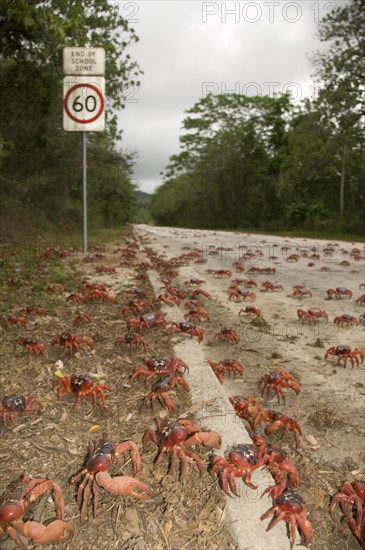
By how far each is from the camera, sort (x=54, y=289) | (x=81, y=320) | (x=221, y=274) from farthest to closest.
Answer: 1. (x=221, y=274)
2. (x=54, y=289)
3. (x=81, y=320)

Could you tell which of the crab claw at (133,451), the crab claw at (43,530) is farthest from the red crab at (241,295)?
the crab claw at (43,530)

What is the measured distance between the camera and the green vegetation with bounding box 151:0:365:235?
80.9ft

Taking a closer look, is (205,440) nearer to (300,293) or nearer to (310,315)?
(310,315)

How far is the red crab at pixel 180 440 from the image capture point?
2.33 metres

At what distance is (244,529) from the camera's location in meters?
1.96

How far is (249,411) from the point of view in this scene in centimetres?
315

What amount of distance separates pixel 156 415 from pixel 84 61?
846 centimetres

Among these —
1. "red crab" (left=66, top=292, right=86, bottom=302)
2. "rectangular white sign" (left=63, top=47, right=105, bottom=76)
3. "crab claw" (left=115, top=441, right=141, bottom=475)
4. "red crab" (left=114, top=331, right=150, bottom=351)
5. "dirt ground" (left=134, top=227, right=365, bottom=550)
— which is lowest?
"dirt ground" (left=134, top=227, right=365, bottom=550)

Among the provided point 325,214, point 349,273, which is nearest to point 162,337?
point 349,273

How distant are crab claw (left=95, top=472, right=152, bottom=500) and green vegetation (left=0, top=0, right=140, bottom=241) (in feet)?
24.6

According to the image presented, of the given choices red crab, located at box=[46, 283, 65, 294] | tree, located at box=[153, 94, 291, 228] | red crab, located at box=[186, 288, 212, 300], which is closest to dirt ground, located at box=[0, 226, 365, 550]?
red crab, located at box=[46, 283, 65, 294]

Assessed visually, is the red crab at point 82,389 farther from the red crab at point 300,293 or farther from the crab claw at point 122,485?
the red crab at point 300,293

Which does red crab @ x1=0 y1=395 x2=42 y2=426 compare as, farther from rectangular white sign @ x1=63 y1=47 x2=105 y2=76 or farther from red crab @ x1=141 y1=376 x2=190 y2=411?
rectangular white sign @ x1=63 y1=47 x2=105 y2=76

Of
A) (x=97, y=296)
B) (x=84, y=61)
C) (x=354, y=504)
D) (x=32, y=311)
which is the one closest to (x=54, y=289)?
(x=97, y=296)
